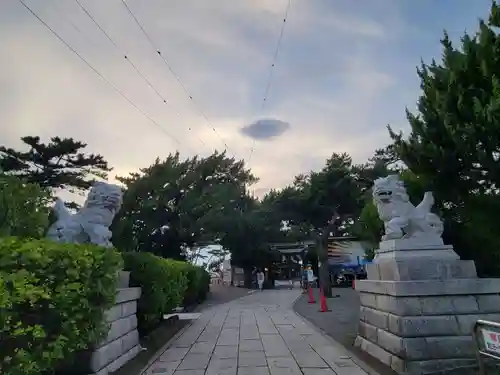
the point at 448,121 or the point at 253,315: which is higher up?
the point at 448,121

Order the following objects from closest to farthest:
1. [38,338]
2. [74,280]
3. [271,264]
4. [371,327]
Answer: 1. [38,338]
2. [74,280]
3. [371,327]
4. [271,264]

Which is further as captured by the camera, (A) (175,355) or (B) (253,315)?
(B) (253,315)

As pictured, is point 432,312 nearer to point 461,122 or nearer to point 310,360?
point 310,360

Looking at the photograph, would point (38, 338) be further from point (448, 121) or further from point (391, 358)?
point (448, 121)

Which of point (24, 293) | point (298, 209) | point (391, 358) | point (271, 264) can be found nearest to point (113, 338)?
point (24, 293)

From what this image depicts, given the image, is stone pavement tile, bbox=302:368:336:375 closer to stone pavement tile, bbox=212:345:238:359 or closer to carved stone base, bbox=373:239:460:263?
stone pavement tile, bbox=212:345:238:359

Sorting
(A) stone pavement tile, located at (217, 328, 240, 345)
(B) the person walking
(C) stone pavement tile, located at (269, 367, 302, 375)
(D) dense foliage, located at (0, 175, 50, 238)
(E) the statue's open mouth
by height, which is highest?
(B) the person walking

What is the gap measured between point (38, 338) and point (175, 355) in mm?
3678

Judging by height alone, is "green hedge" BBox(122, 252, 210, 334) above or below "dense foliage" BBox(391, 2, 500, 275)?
below

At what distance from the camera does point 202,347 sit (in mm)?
7176

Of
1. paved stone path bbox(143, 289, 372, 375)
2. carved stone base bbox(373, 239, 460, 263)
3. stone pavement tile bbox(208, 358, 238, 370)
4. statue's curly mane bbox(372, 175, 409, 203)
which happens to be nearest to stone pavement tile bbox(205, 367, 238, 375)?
paved stone path bbox(143, 289, 372, 375)

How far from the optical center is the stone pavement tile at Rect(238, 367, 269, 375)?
5196mm

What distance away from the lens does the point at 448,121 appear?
257 inches

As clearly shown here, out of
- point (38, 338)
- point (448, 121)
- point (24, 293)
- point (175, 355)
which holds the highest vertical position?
point (448, 121)
